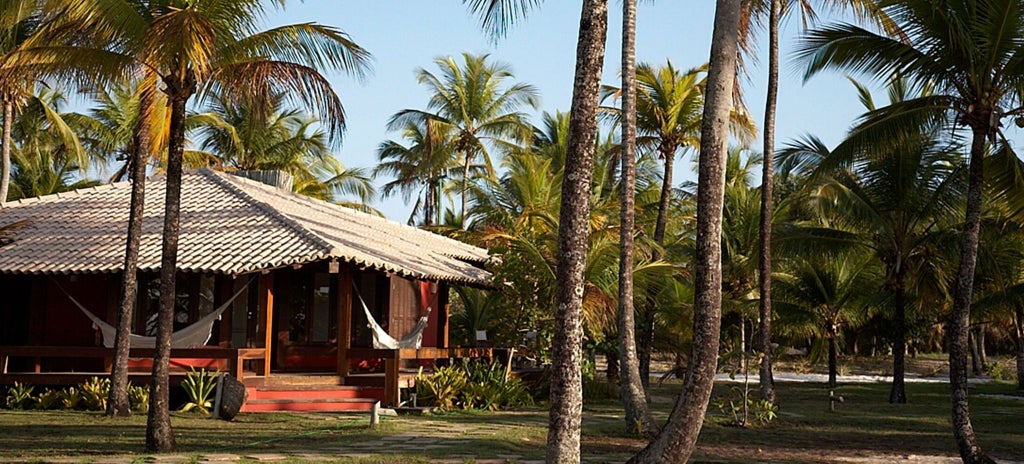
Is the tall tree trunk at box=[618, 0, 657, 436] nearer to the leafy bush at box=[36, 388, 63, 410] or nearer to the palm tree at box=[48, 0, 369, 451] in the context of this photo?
the palm tree at box=[48, 0, 369, 451]

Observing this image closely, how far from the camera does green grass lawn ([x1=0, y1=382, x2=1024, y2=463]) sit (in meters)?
11.7

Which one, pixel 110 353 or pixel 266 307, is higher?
pixel 266 307

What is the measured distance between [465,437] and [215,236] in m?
7.81

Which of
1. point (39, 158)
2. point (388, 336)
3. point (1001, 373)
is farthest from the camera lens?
point (1001, 373)

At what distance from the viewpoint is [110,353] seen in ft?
58.5

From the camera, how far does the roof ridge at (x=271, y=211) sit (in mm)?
18188

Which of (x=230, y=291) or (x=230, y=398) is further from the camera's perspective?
(x=230, y=291)

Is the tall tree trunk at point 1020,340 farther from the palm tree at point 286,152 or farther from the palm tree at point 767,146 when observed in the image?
the palm tree at point 286,152

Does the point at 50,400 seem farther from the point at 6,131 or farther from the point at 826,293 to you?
the point at 826,293

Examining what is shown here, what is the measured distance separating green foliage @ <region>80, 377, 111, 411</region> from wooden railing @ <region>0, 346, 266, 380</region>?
48cm

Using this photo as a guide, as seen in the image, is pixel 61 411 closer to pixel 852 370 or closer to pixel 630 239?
pixel 630 239

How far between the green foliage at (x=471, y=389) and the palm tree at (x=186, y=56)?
678cm

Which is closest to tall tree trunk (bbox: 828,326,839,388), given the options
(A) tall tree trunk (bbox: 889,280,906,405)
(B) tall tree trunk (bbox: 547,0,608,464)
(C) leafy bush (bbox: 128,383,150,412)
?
(A) tall tree trunk (bbox: 889,280,906,405)

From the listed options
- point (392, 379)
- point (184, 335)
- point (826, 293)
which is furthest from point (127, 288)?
point (826, 293)
